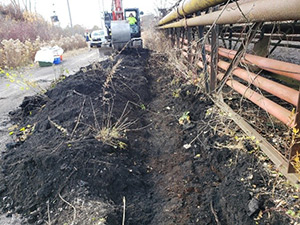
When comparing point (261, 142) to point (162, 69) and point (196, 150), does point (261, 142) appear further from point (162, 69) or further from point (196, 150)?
point (162, 69)

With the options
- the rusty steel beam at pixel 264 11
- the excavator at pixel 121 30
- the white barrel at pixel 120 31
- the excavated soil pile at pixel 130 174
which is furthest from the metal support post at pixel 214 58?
the white barrel at pixel 120 31

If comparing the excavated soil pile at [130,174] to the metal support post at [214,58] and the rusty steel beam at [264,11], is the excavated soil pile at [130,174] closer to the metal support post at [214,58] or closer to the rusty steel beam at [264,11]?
the metal support post at [214,58]

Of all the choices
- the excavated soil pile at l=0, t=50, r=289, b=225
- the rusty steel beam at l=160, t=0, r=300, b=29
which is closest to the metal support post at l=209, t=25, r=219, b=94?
the excavated soil pile at l=0, t=50, r=289, b=225

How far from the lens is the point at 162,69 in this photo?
7.65 m

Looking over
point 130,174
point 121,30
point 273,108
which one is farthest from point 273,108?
point 121,30

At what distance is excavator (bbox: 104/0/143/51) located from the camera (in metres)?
9.48

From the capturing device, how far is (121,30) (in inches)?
374

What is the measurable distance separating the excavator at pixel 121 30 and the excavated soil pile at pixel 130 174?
14.8 feet

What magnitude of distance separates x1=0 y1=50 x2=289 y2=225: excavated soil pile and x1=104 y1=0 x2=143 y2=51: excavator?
4524 mm

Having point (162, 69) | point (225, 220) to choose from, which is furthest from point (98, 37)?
point (225, 220)

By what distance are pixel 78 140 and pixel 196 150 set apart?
1.50 m

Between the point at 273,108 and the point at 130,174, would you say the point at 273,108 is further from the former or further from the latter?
the point at 130,174

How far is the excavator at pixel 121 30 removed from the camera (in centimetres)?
948

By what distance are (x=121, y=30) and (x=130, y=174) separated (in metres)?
7.80
